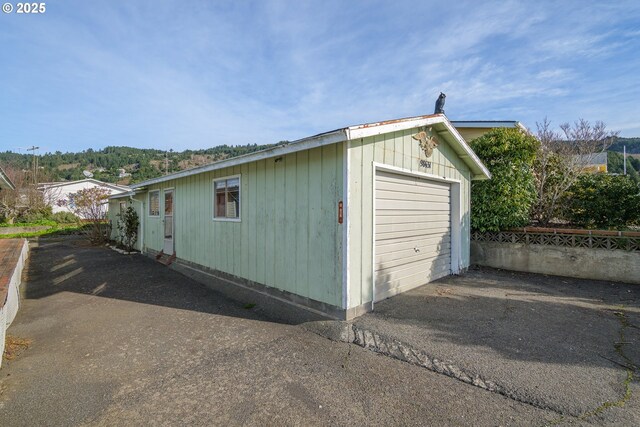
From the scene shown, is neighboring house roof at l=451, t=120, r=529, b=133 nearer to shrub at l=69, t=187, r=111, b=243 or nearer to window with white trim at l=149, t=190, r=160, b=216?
window with white trim at l=149, t=190, r=160, b=216

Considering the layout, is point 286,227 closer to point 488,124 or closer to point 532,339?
point 532,339

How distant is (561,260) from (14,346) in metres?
10.1

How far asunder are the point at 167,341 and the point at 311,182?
116 inches

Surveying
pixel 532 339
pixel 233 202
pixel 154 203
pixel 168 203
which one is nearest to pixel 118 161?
pixel 154 203

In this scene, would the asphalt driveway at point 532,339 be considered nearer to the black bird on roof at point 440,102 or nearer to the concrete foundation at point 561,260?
the concrete foundation at point 561,260

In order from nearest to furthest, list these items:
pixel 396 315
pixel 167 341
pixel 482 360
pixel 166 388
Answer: pixel 166 388 → pixel 482 360 → pixel 167 341 → pixel 396 315

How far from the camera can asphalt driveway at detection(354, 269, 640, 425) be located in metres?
2.75

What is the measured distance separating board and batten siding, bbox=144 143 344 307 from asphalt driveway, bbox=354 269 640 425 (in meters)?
1.01

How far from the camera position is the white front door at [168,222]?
9.56 m

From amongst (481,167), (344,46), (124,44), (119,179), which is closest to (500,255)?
(481,167)

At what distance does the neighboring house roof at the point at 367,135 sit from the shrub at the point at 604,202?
247 cm

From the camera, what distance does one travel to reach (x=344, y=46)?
A: 8.20 metres

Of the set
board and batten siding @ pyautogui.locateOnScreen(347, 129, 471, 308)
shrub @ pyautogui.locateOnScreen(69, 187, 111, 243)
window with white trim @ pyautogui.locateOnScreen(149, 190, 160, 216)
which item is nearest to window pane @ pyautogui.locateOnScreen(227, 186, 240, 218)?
board and batten siding @ pyautogui.locateOnScreen(347, 129, 471, 308)

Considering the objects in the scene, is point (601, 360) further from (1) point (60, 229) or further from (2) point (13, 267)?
(1) point (60, 229)
